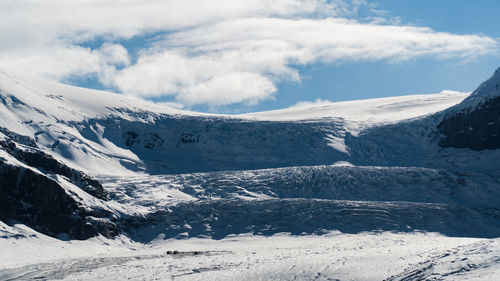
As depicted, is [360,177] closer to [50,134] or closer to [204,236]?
[204,236]

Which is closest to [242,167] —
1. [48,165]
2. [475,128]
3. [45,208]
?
[475,128]

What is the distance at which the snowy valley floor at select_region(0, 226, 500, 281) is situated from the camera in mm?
33000

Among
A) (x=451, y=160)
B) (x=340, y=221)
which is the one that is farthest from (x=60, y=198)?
(x=451, y=160)

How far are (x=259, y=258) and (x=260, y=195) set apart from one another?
86.9 feet

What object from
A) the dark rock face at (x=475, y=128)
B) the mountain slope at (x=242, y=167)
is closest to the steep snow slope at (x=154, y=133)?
the mountain slope at (x=242, y=167)

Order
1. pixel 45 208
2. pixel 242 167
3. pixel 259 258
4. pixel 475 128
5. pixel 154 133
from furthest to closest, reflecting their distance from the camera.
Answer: pixel 154 133, pixel 242 167, pixel 475 128, pixel 45 208, pixel 259 258

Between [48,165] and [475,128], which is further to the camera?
[475,128]

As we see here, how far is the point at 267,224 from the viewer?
197 ft

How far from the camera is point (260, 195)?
69.6m

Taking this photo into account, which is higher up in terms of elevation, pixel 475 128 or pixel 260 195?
pixel 475 128

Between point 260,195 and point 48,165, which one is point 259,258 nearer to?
point 48,165

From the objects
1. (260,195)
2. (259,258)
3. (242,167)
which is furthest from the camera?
(242,167)

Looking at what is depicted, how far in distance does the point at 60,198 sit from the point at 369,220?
25.1 m

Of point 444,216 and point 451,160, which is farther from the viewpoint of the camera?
point 451,160
